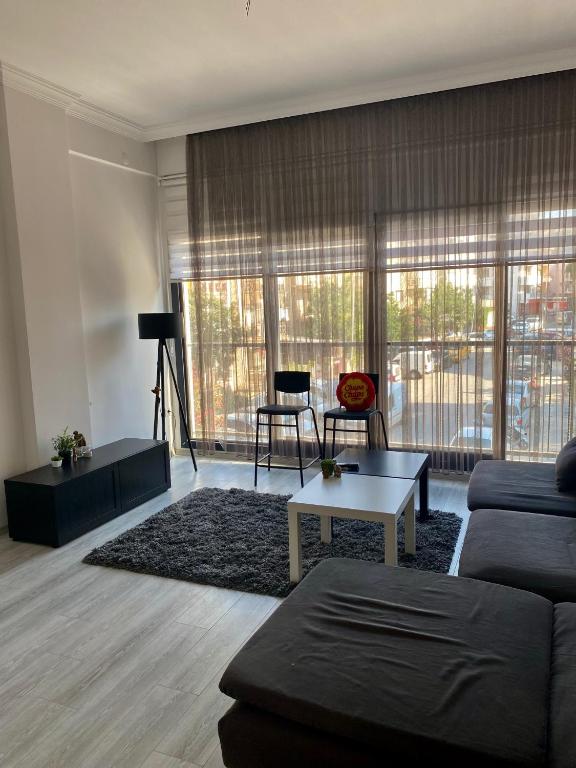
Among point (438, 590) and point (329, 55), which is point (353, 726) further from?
point (329, 55)

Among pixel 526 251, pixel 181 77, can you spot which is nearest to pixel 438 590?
pixel 526 251

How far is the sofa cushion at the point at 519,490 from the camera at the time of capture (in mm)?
2949

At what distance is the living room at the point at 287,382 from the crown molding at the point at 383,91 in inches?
0.9

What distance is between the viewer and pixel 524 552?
2375 mm

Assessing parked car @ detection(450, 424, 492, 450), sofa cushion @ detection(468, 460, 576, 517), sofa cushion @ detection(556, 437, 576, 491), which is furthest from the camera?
parked car @ detection(450, 424, 492, 450)

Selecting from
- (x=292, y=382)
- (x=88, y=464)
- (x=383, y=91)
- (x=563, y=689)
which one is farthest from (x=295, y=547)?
(x=383, y=91)

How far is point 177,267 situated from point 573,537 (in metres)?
4.31

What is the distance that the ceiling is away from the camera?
3.31 metres

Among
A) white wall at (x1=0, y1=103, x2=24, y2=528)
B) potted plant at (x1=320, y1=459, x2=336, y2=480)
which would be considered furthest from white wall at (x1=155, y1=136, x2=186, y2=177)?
potted plant at (x1=320, y1=459, x2=336, y2=480)

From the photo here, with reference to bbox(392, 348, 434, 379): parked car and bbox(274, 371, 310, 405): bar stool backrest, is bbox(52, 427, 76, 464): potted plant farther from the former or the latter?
bbox(392, 348, 434, 379): parked car

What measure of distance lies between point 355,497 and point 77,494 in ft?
6.30

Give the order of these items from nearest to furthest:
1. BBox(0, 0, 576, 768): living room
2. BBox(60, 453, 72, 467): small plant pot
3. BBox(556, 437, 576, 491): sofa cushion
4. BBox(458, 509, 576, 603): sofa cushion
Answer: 1. BBox(0, 0, 576, 768): living room
2. BBox(458, 509, 576, 603): sofa cushion
3. BBox(556, 437, 576, 491): sofa cushion
4. BBox(60, 453, 72, 467): small plant pot

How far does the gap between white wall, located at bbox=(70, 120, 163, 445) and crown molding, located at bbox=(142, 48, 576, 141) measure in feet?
1.75

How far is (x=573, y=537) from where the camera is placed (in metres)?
2.51
